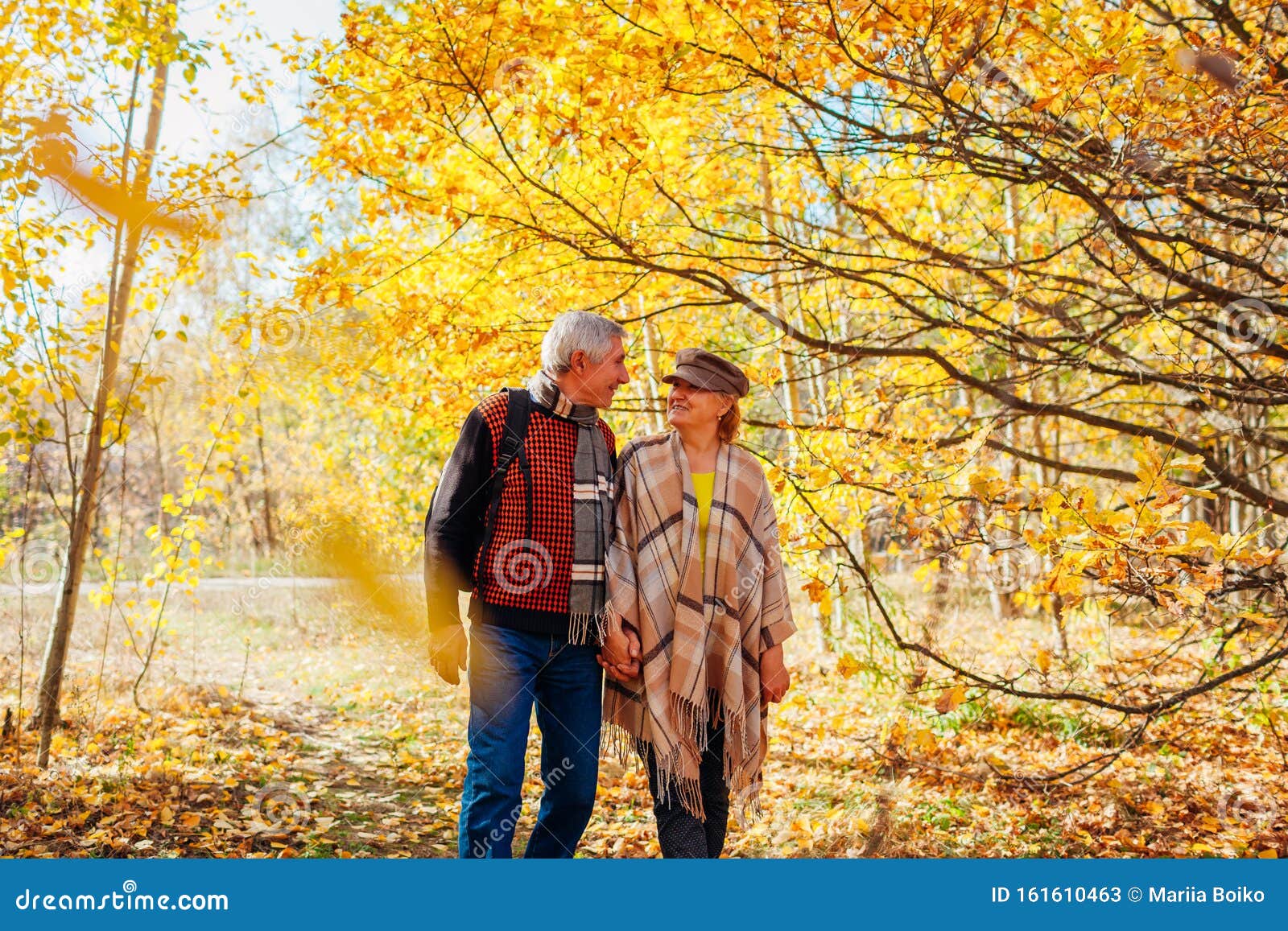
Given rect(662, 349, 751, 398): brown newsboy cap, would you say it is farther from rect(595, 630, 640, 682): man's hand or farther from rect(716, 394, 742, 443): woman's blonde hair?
rect(595, 630, 640, 682): man's hand

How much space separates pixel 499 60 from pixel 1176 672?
278 inches

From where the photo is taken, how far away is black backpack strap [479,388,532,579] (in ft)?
8.92

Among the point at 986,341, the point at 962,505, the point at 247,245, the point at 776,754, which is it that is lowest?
the point at 776,754

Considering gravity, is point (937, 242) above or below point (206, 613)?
above

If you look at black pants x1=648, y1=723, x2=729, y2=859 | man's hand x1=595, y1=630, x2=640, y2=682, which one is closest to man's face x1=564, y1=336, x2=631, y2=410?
man's hand x1=595, y1=630, x2=640, y2=682

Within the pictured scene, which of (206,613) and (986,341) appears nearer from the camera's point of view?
(986,341)

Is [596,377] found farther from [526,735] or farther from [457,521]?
[526,735]

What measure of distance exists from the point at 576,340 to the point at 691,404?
41 cm

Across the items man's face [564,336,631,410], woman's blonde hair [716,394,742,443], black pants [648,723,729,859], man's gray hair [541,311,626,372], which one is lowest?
black pants [648,723,729,859]

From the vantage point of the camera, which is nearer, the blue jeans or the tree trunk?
the blue jeans

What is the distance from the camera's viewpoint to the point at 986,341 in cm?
434

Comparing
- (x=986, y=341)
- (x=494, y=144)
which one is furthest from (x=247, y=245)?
(x=986, y=341)

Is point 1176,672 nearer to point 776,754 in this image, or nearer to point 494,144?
point 776,754

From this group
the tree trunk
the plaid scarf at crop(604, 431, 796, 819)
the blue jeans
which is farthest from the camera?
the tree trunk
